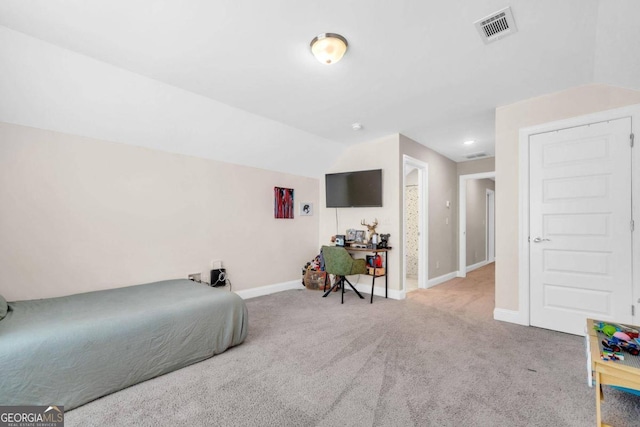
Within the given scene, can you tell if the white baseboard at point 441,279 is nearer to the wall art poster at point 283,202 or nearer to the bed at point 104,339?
the wall art poster at point 283,202

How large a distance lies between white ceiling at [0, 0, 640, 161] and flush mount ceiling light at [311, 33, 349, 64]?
0.04 metres

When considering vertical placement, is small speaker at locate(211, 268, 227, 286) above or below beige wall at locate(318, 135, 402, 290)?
below

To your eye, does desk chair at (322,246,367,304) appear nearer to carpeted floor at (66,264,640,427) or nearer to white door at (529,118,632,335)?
carpeted floor at (66,264,640,427)

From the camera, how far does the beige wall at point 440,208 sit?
4777 mm

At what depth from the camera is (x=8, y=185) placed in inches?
91.9

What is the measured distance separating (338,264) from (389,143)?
1.99 meters

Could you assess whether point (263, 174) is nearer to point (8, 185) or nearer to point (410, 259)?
point (8, 185)

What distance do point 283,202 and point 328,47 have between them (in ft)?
9.37

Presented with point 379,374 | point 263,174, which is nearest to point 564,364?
point 379,374

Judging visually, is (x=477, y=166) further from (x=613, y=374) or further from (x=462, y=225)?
(x=613, y=374)

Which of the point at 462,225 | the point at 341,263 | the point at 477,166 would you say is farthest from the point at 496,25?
the point at 462,225

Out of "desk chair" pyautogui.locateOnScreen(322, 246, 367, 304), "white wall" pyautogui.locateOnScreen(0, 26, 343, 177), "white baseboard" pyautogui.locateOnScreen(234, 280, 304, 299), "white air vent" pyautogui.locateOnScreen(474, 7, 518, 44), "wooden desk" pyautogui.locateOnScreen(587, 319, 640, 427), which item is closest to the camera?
"wooden desk" pyautogui.locateOnScreen(587, 319, 640, 427)

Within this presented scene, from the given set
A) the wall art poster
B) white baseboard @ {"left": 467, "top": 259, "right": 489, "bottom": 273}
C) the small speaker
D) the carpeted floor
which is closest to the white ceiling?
the wall art poster

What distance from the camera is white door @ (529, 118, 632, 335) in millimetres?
2502
